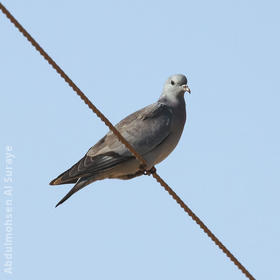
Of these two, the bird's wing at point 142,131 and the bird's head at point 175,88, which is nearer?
the bird's wing at point 142,131

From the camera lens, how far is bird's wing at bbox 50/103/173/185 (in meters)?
8.11

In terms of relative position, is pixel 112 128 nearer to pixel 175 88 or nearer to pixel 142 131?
pixel 142 131

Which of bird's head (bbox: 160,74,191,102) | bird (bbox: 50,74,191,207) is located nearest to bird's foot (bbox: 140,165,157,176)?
bird (bbox: 50,74,191,207)

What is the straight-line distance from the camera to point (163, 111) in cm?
875

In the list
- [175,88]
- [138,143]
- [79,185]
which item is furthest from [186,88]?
[79,185]

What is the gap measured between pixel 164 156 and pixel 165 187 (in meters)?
2.08

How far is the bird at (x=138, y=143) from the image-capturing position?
8117 mm

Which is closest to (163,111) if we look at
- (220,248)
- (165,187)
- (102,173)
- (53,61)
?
(102,173)

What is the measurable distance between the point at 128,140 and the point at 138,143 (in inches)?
4.6

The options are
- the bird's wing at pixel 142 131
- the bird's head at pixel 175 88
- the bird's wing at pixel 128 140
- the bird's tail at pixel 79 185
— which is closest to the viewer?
the bird's tail at pixel 79 185

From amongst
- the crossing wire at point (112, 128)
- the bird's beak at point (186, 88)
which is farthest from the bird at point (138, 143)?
the crossing wire at point (112, 128)

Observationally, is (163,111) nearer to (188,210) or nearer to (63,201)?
(63,201)

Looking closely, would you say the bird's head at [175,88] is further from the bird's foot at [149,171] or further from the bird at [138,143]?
the bird's foot at [149,171]

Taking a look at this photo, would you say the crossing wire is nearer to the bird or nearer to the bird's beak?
the bird
